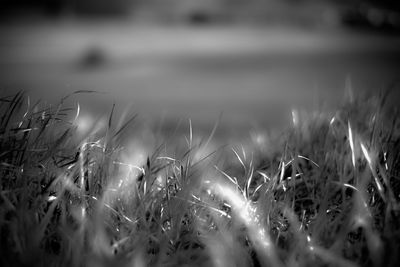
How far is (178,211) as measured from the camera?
116 cm

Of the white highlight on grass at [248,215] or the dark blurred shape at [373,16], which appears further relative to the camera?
the dark blurred shape at [373,16]

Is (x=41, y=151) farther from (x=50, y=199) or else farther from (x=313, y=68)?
(x=313, y=68)

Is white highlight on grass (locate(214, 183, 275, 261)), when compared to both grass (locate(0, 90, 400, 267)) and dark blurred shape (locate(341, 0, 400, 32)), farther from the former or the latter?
dark blurred shape (locate(341, 0, 400, 32))

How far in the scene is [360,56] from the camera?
36.7 feet

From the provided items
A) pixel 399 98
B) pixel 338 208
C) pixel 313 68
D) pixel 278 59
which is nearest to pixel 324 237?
pixel 338 208

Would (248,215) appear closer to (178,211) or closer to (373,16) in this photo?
(178,211)

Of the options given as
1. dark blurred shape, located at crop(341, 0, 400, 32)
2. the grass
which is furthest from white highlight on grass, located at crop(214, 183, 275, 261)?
dark blurred shape, located at crop(341, 0, 400, 32)

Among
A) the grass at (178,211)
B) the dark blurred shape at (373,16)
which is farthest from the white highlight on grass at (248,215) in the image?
the dark blurred shape at (373,16)

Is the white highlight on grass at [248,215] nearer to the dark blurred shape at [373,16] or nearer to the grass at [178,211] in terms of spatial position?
the grass at [178,211]

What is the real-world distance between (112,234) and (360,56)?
1107 centimetres

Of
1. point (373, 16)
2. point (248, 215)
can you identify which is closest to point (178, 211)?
point (248, 215)

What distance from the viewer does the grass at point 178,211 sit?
99 cm

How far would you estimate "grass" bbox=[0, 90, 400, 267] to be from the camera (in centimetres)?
99

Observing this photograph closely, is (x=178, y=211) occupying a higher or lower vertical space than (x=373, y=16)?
higher
